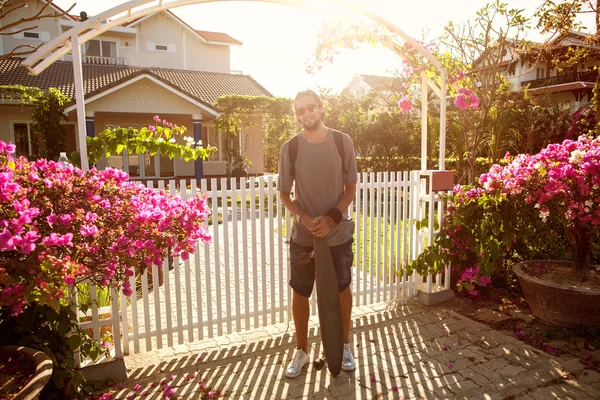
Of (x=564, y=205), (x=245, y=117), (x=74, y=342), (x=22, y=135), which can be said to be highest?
(x=245, y=117)

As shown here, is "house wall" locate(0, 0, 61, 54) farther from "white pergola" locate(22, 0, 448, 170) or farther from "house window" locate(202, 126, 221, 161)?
"white pergola" locate(22, 0, 448, 170)

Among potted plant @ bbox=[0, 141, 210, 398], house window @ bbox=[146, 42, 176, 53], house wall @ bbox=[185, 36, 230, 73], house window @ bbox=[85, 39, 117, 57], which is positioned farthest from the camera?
house wall @ bbox=[185, 36, 230, 73]

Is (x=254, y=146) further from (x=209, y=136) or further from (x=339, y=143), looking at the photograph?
(x=339, y=143)

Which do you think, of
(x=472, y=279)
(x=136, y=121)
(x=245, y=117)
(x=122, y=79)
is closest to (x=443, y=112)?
(x=472, y=279)

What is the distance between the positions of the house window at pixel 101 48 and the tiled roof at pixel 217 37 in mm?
4620

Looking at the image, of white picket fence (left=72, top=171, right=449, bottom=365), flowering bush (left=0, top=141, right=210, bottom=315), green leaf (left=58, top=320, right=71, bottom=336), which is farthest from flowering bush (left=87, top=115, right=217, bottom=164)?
green leaf (left=58, top=320, right=71, bottom=336)

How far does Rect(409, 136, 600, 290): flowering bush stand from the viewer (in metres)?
3.49

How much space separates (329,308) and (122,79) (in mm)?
14256

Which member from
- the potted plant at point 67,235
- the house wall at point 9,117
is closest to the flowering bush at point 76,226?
the potted plant at point 67,235

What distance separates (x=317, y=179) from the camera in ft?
9.94

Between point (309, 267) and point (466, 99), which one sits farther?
point (466, 99)

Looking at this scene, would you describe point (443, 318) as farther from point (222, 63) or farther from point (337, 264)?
point (222, 63)

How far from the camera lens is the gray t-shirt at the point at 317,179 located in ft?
9.95

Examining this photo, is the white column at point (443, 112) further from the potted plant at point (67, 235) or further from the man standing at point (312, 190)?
the potted plant at point (67, 235)
